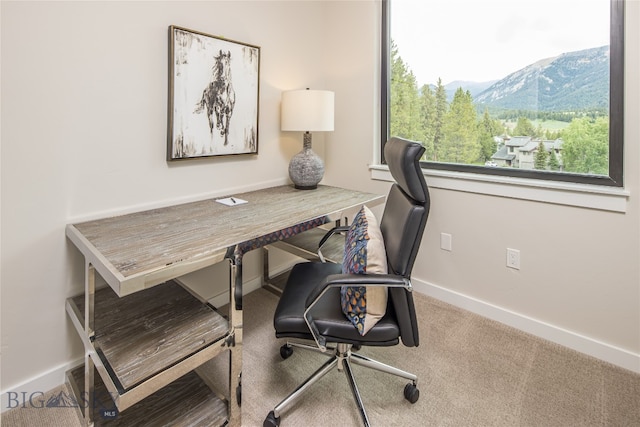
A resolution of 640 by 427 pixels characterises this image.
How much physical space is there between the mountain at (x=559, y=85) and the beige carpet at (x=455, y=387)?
4.41 feet

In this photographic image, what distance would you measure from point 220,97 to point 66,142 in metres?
0.83

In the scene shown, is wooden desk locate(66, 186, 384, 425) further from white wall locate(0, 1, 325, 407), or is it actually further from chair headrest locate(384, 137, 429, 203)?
chair headrest locate(384, 137, 429, 203)

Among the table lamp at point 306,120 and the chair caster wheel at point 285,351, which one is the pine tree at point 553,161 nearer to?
the table lamp at point 306,120

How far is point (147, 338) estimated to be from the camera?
1.29m

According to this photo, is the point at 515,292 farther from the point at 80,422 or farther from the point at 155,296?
the point at 80,422

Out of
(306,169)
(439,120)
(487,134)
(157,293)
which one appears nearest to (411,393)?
(157,293)

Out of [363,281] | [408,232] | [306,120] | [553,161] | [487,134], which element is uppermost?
[306,120]

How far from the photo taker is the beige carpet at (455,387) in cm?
145

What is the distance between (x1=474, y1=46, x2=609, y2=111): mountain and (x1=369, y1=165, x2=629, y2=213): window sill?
1.39ft

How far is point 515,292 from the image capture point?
6.89 feet

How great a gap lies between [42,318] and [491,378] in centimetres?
211

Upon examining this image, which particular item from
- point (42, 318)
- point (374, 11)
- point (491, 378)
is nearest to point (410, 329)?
point (491, 378)

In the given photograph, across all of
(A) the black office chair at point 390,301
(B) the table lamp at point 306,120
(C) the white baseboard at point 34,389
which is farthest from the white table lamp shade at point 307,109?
(C) the white baseboard at point 34,389

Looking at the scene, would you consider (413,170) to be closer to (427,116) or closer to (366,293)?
(366,293)
